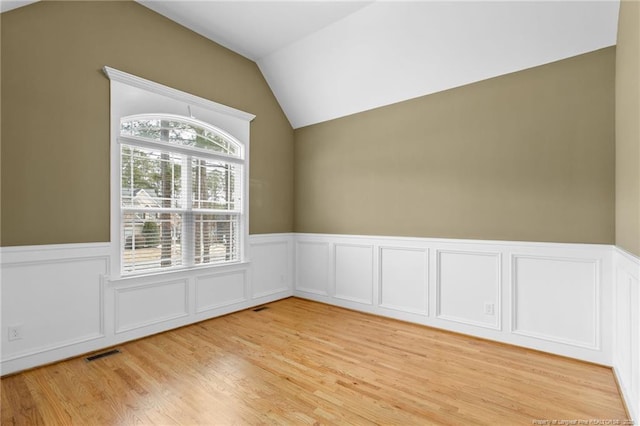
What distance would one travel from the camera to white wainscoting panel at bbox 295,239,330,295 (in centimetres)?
487

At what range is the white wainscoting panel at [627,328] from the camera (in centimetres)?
192

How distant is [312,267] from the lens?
16.5 feet

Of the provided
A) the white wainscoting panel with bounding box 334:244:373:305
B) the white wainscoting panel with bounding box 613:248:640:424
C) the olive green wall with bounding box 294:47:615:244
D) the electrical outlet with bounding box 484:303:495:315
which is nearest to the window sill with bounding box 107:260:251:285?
the white wainscoting panel with bounding box 334:244:373:305

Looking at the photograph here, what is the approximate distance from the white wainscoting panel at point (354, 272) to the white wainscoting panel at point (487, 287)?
1 cm

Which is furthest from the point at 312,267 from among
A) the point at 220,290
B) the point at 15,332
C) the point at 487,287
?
the point at 15,332

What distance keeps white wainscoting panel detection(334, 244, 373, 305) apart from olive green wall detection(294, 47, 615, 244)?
262 mm

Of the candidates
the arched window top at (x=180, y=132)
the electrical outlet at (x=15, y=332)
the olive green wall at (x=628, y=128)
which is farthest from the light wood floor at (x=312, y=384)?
the arched window top at (x=180, y=132)

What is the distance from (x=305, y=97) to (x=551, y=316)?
3930 millimetres

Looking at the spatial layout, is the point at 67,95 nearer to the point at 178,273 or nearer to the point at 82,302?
the point at 82,302

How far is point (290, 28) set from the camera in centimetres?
389

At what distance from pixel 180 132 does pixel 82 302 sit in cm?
201

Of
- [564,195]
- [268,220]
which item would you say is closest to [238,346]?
[268,220]

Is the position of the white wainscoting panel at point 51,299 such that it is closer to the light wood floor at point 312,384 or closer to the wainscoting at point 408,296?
the wainscoting at point 408,296

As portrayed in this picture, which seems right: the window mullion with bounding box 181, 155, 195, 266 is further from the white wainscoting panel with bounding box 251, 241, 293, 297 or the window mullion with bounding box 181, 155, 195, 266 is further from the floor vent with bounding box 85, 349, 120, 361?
the floor vent with bounding box 85, 349, 120, 361
